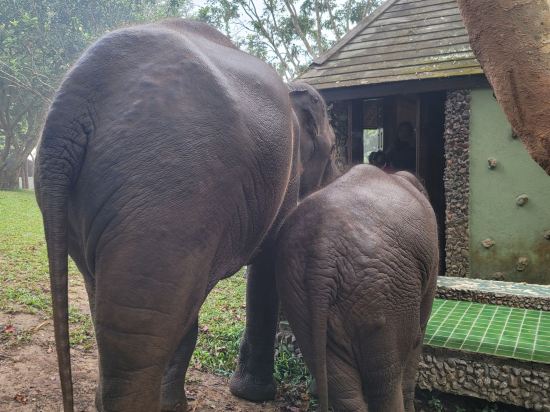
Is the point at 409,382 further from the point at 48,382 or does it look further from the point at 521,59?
the point at 48,382

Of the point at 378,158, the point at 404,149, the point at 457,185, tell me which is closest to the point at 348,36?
the point at 378,158

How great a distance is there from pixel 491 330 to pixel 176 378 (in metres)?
2.56

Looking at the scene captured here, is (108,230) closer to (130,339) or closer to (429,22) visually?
(130,339)

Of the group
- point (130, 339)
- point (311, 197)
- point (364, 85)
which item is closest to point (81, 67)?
point (130, 339)

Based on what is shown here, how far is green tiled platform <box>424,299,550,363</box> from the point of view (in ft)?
11.2

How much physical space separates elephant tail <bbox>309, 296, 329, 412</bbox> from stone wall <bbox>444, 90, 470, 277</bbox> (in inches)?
210

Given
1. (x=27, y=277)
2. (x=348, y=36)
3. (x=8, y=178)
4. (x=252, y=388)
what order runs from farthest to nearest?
(x=8, y=178) < (x=348, y=36) < (x=27, y=277) < (x=252, y=388)

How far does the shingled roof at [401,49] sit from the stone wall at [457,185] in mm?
528

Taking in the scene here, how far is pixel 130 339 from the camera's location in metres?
1.61

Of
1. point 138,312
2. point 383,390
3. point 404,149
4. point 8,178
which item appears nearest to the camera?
point 138,312

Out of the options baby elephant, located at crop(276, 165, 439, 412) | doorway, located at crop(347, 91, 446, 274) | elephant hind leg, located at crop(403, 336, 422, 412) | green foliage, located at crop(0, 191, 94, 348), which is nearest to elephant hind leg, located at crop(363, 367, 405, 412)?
baby elephant, located at crop(276, 165, 439, 412)

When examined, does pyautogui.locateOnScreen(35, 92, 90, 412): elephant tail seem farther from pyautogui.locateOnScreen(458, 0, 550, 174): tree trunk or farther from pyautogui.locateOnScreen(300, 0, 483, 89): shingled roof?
pyautogui.locateOnScreen(300, 0, 483, 89): shingled roof

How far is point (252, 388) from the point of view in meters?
3.40

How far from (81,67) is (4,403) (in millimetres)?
2406
